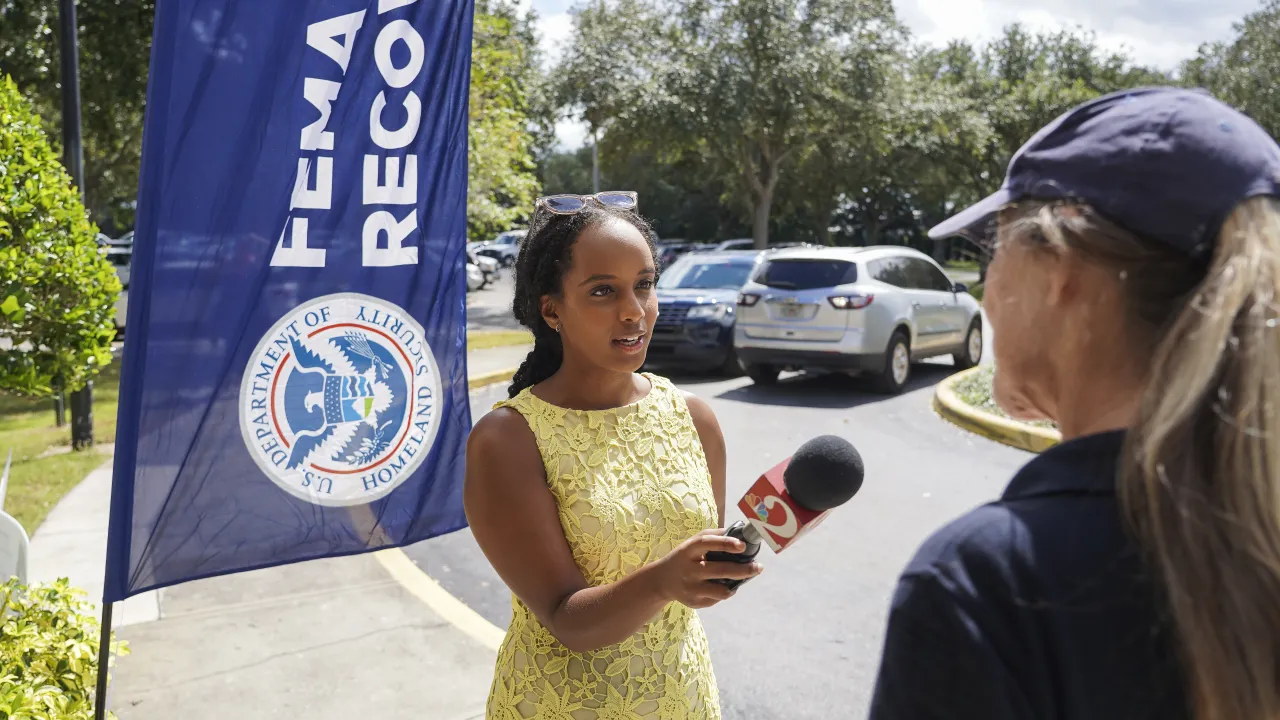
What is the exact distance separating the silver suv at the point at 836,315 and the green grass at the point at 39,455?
22.1 ft

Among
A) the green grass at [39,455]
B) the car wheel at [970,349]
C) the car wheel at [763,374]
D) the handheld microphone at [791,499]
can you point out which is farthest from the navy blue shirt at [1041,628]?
the car wheel at [970,349]

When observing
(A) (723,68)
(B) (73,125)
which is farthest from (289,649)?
(A) (723,68)

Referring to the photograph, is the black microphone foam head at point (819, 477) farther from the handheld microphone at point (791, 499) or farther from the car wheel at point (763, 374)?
the car wheel at point (763, 374)

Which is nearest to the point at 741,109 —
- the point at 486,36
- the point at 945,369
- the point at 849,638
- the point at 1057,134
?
the point at 486,36

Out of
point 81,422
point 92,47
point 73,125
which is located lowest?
point 81,422

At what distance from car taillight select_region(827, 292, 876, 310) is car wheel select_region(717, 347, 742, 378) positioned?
194 cm

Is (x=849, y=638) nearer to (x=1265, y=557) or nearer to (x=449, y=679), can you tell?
(x=449, y=679)

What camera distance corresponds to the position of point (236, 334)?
272cm

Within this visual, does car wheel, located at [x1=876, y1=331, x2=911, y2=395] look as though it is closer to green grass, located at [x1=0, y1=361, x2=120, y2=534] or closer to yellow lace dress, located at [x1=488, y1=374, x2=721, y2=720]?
green grass, located at [x1=0, y1=361, x2=120, y2=534]

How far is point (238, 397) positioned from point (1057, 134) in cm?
227

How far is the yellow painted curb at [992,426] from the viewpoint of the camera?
8.83 meters

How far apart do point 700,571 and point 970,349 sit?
13.0 metres

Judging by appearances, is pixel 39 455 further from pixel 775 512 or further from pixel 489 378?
pixel 775 512

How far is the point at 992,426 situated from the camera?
934 centimetres
